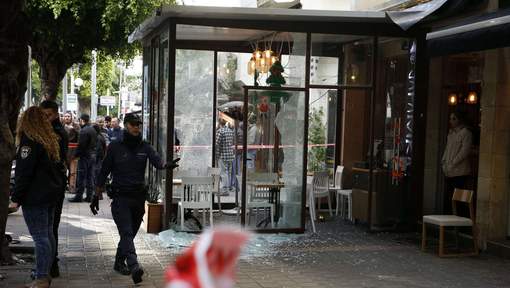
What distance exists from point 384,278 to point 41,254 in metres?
3.60

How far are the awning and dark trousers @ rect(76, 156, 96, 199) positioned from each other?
7.76 metres

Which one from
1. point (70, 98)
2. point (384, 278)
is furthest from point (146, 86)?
point (70, 98)

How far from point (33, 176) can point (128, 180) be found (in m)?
1.08

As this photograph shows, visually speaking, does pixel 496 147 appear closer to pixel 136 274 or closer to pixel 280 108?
pixel 280 108

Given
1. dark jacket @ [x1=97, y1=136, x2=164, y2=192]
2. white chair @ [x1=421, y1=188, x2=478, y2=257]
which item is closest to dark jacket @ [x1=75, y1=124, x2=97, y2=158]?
dark jacket @ [x1=97, y1=136, x2=164, y2=192]

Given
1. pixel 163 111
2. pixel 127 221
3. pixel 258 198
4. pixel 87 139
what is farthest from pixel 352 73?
pixel 87 139

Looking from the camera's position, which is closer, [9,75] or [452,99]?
[9,75]

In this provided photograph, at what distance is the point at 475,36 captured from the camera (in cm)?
770

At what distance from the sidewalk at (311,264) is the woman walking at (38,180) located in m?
0.72

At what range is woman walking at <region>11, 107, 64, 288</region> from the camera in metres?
5.97

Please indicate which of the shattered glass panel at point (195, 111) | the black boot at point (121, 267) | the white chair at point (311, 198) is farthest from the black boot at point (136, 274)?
the shattered glass panel at point (195, 111)

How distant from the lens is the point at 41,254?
6.06m

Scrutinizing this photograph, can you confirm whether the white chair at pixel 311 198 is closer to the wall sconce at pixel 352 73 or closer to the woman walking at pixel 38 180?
the wall sconce at pixel 352 73

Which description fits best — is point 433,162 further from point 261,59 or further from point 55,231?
point 55,231
